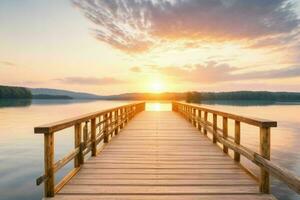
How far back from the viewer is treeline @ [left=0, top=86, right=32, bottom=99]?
145750mm

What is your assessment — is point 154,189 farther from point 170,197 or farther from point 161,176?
point 161,176

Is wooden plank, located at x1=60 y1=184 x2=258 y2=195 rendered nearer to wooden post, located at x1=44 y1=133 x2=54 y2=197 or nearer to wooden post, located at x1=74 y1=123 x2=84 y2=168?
wooden post, located at x1=44 y1=133 x2=54 y2=197

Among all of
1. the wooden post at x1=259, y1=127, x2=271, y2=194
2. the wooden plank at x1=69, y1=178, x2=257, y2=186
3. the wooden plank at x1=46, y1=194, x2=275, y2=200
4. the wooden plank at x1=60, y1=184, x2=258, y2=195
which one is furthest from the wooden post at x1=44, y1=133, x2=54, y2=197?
the wooden post at x1=259, y1=127, x2=271, y2=194

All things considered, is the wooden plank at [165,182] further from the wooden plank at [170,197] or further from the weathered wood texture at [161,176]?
the wooden plank at [170,197]

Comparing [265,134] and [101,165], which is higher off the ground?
[265,134]

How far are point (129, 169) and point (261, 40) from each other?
83.0 feet

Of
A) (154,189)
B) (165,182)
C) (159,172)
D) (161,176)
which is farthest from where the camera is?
(159,172)

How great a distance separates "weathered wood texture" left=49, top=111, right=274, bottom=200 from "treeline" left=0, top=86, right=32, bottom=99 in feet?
495

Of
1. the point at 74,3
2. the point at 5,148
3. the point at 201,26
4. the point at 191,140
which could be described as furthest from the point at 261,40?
the point at 5,148

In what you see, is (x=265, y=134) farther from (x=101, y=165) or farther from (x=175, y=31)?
(x=175, y=31)

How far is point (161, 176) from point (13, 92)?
526ft

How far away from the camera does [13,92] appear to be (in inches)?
5989

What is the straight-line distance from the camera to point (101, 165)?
272 inches

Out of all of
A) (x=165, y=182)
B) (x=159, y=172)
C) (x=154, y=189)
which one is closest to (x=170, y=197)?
(x=154, y=189)
